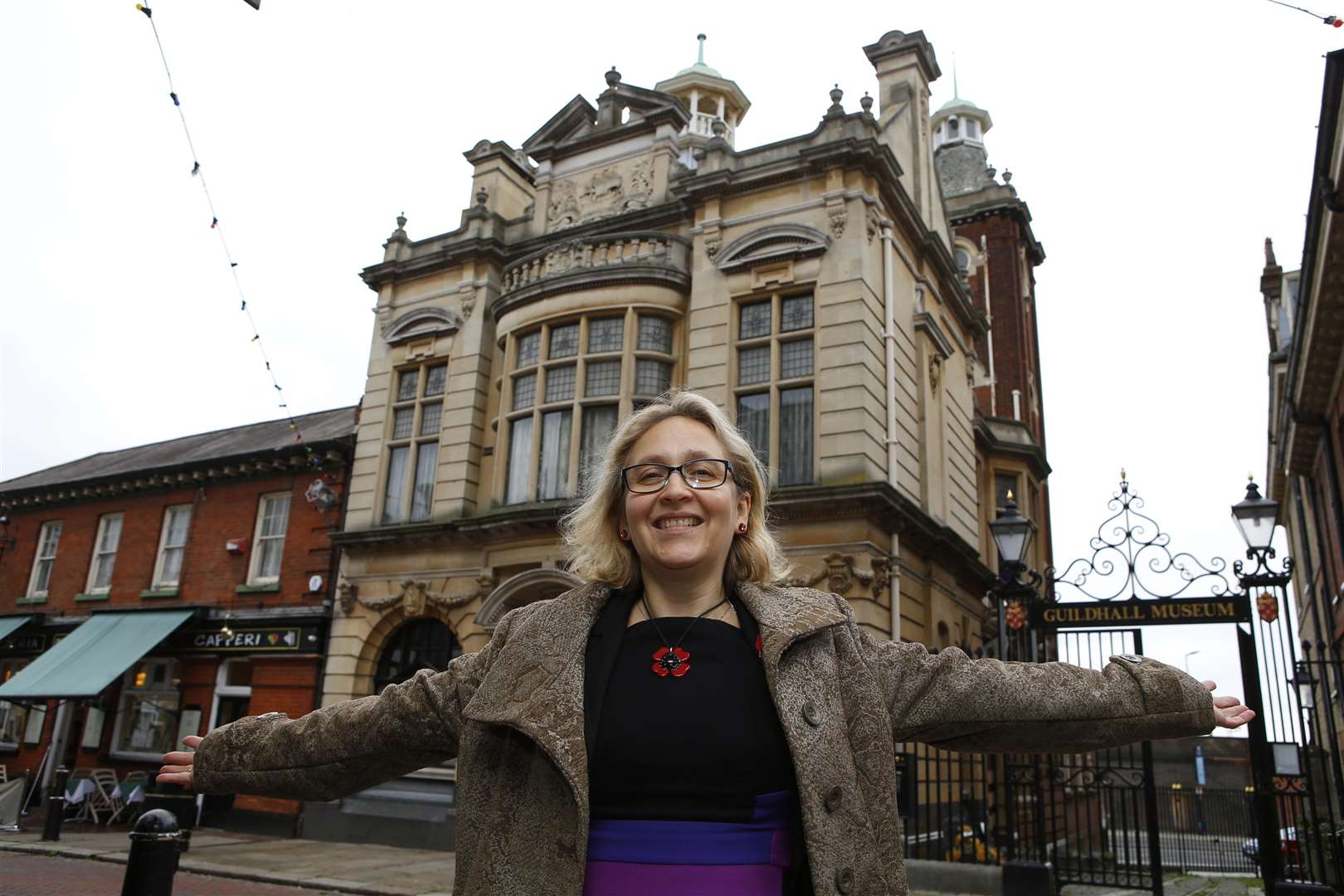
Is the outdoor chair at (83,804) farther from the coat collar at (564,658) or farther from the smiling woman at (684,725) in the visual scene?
the coat collar at (564,658)

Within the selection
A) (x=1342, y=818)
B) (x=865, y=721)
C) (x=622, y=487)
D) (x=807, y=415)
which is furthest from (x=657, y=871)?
(x=807, y=415)

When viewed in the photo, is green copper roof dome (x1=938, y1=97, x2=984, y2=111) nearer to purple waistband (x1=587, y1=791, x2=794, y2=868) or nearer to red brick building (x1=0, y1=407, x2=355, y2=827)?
red brick building (x1=0, y1=407, x2=355, y2=827)

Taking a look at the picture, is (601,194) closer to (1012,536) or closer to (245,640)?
(1012,536)

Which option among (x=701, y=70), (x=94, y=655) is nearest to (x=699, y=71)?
(x=701, y=70)

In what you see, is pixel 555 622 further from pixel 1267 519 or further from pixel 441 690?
pixel 1267 519

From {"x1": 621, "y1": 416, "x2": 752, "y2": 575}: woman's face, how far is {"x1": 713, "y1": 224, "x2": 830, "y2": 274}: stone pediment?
12995mm

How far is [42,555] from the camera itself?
24.4 meters

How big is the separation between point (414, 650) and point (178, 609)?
265 inches

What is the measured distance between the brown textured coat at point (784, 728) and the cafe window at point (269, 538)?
19130 mm

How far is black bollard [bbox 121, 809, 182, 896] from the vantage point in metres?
3.82

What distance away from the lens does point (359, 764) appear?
7.45ft

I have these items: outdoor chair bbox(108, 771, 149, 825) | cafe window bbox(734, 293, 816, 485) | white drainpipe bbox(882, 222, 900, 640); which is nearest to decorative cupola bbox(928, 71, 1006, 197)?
white drainpipe bbox(882, 222, 900, 640)

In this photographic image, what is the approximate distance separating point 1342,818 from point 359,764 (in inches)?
470

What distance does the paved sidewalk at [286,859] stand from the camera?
37.6 ft
